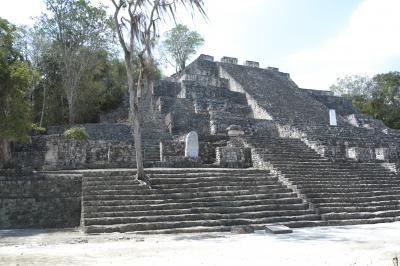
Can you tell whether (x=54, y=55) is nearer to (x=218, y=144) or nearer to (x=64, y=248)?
(x=218, y=144)

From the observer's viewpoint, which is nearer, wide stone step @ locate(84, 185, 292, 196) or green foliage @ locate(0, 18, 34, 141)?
wide stone step @ locate(84, 185, 292, 196)

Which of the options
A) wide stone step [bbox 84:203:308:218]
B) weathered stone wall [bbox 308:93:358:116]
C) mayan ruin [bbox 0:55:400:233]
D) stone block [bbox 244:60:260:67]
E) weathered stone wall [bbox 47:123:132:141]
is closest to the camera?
wide stone step [bbox 84:203:308:218]

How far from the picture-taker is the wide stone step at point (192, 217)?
8659 millimetres

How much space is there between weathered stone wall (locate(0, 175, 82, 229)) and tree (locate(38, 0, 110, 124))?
10.9 meters

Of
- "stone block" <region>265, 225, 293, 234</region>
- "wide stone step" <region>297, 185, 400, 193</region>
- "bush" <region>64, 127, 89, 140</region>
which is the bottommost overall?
"stone block" <region>265, 225, 293, 234</region>

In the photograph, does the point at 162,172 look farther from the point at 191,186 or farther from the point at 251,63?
the point at 251,63

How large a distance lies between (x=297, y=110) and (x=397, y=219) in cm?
1521

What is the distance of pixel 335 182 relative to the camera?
1236 cm

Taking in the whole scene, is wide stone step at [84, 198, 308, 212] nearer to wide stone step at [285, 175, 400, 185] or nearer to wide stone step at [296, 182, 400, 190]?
wide stone step at [296, 182, 400, 190]

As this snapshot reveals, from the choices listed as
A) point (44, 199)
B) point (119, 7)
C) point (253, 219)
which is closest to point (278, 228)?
point (253, 219)

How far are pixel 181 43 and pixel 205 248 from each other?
29109 mm

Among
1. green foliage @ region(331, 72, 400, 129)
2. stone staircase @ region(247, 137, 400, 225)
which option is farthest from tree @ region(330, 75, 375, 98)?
stone staircase @ region(247, 137, 400, 225)

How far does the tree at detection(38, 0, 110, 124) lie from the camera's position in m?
20.1

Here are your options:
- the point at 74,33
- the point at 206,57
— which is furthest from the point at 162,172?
the point at 206,57
